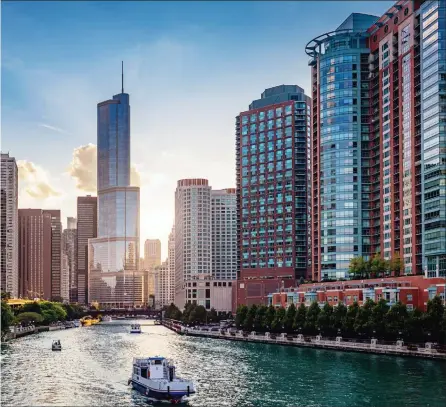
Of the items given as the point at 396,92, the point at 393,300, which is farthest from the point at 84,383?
the point at 396,92

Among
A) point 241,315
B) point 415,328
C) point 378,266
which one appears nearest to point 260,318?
point 241,315

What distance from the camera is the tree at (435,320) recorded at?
122m

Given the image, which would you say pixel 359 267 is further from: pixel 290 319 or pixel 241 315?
pixel 241 315

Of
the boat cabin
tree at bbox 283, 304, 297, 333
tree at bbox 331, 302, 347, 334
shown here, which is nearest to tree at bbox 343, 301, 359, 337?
tree at bbox 331, 302, 347, 334

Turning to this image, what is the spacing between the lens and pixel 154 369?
91750mm

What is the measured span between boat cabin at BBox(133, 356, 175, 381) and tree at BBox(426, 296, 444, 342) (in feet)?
158

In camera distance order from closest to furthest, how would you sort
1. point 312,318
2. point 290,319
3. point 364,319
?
point 364,319 < point 312,318 < point 290,319

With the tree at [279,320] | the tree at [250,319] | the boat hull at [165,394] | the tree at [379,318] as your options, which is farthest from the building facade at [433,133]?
the boat hull at [165,394]

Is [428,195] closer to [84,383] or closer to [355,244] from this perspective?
[355,244]

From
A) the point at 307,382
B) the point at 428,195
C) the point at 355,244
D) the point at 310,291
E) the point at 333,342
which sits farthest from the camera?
the point at 355,244

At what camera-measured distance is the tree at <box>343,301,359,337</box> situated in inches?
5458

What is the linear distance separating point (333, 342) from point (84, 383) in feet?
183

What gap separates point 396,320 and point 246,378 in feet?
125

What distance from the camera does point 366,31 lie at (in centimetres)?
19812
